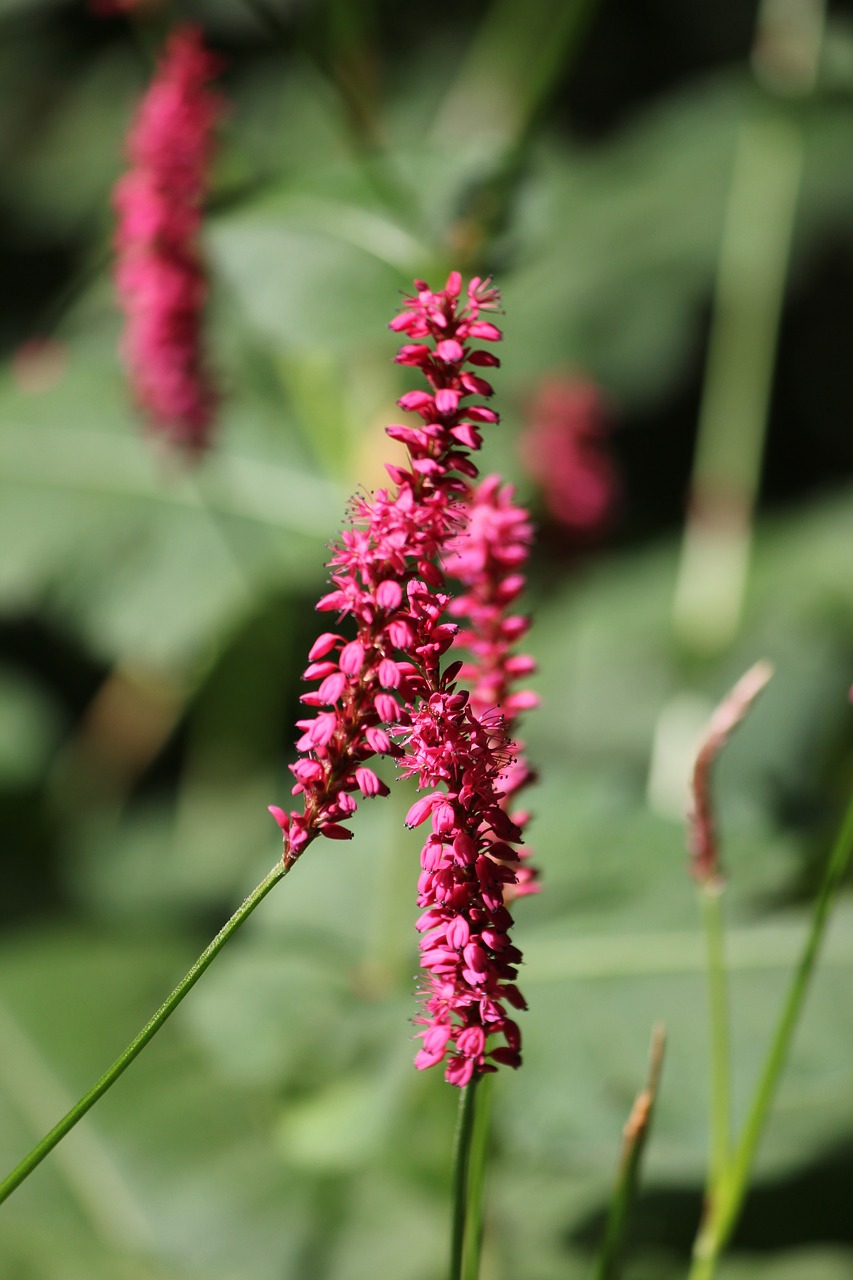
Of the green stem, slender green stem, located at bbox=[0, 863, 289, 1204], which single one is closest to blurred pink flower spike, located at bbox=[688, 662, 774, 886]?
the green stem

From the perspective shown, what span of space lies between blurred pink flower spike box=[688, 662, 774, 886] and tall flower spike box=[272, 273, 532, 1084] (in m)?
0.17

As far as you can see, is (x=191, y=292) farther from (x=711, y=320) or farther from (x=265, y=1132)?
(x=711, y=320)

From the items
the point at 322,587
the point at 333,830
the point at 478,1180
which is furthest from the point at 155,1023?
the point at 322,587

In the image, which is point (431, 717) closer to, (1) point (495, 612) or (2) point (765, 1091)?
(1) point (495, 612)

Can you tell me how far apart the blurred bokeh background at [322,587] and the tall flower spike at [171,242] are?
54 millimetres

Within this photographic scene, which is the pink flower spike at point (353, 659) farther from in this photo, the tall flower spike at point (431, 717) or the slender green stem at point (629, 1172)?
the slender green stem at point (629, 1172)

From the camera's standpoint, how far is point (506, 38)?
284 centimetres

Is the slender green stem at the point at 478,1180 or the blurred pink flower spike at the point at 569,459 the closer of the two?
the slender green stem at the point at 478,1180

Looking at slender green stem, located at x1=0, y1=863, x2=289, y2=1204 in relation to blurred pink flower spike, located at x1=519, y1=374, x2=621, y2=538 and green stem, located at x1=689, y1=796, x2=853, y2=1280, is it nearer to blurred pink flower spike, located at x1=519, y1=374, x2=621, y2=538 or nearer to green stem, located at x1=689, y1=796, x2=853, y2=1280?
green stem, located at x1=689, y1=796, x2=853, y2=1280

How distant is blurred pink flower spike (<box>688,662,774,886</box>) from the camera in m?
0.76

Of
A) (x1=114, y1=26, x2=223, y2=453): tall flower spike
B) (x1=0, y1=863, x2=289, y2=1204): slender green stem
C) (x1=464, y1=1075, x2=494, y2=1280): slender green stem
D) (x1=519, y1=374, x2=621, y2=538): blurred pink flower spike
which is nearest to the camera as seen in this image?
(x1=0, y1=863, x2=289, y2=1204): slender green stem

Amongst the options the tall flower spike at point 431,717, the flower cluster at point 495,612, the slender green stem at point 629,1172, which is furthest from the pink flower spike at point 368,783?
the slender green stem at point 629,1172

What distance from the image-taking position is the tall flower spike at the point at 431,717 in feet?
2.01

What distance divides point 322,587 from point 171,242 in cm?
88
